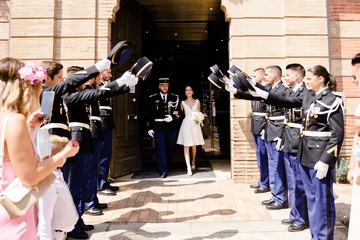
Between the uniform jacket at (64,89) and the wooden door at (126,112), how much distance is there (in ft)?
9.68

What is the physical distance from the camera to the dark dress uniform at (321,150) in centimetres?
334

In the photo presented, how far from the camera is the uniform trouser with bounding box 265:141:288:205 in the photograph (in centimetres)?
497

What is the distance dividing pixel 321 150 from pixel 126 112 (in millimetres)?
4722

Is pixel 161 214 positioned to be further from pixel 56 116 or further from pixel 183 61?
pixel 183 61

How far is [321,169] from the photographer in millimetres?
3299

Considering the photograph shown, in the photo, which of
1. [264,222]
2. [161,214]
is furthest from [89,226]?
[264,222]

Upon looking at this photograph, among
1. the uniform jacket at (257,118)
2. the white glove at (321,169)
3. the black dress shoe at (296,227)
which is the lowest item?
the black dress shoe at (296,227)

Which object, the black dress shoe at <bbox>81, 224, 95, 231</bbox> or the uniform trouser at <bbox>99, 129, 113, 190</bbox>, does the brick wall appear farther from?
the black dress shoe at <bbox>81, 224, 95, 231</bbox>

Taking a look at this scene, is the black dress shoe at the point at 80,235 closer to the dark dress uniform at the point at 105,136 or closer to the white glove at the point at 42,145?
the dark dress uniform at the point at 105,136

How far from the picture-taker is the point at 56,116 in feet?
12.5

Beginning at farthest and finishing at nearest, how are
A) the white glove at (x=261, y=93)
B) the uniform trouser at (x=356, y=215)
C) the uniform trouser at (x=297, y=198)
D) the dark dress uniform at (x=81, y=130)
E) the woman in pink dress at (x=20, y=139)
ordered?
the uniform trouser at (x=297, y=198) → the white glove at (x=261, y=93) → the dark dress uniform at (x=81, y=130) → the uniform trouser at (x=356, y=215) → the woman in pink dress at (x=20, y=139)

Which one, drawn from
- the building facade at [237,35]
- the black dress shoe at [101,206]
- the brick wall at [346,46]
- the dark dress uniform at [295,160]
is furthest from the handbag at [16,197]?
the brick wall at [346,46]

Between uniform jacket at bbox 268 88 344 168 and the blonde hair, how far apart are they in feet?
9.53

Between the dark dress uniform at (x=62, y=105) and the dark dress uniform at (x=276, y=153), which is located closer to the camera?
the dark dress uniform at (x=62, y=105)
